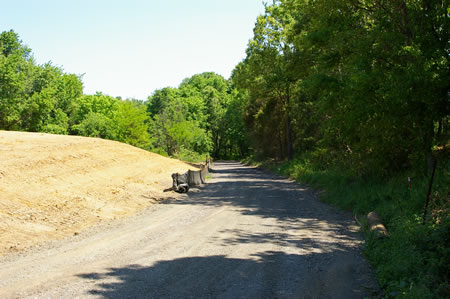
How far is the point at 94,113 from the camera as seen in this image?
235ft

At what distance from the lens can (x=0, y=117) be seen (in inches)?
1818

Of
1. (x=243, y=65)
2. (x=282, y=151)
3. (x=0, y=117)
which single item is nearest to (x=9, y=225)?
(x=243, y=65)

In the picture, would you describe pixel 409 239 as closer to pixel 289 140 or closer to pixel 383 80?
pixel 383 80

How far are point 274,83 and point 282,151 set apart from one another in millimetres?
12412

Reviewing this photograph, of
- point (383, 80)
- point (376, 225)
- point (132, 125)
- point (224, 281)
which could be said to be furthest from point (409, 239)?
point (132, 125)

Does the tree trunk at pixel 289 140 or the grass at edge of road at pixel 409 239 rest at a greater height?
the tree trunk at pixel 289 140

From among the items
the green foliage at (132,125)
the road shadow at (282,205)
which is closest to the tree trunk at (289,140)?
the road shadow at (282,205)

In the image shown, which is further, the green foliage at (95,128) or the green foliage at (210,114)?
the green foliage at (210,114)

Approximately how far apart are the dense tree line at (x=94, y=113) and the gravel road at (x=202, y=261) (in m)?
41.9

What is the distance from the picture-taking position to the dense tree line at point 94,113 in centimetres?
4809

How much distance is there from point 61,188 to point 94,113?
191 ft

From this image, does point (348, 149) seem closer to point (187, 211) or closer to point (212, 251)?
point (187, 211)

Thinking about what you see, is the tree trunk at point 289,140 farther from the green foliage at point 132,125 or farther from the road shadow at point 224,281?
the road shadow at point 224,281

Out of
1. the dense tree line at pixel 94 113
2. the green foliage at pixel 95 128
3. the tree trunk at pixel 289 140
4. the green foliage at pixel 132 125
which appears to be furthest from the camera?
the green foliage at pixel 95 128
